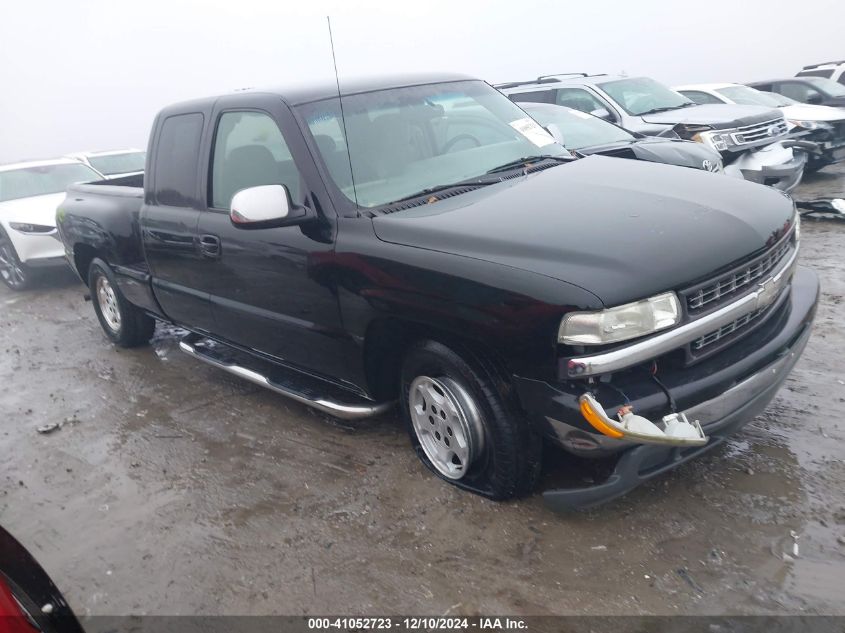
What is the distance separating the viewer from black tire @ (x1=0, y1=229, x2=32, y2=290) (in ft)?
28.1

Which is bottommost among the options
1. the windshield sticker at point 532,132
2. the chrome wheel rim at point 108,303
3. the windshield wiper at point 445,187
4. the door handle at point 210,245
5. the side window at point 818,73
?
the chrome wheel rim at point 108,303

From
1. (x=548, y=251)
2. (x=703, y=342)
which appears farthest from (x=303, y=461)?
(x=703, y=342)

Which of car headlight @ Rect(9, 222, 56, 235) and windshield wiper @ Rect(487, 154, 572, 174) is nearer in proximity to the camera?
windshield wiper @ Rect(487, 154, 572, 174)

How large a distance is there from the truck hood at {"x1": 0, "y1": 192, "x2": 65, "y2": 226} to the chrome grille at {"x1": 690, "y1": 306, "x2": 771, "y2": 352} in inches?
308

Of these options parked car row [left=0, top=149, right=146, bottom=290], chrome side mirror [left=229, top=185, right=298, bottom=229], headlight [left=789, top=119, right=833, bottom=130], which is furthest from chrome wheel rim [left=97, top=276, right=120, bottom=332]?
headlight [left=789, top=119, right=833, bottom=130]

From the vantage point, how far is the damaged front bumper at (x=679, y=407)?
261cm

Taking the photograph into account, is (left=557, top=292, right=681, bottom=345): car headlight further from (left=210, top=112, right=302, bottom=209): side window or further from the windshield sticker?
the windshield sticker

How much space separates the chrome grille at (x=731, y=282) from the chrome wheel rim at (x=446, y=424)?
97 cm

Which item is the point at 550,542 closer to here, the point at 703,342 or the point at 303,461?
the point at 703,342

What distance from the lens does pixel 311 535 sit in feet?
10.5

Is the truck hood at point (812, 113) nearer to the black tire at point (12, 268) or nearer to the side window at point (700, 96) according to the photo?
the side window at point (700, 96)

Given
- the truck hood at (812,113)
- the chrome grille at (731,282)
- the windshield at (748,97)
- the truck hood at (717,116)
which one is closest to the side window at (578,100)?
the truck hood at (717,116)

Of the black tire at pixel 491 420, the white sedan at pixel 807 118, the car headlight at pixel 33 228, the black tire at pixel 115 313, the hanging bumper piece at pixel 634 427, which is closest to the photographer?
the hanging bumper piece at pixel 634 427

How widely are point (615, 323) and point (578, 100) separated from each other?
794cm
